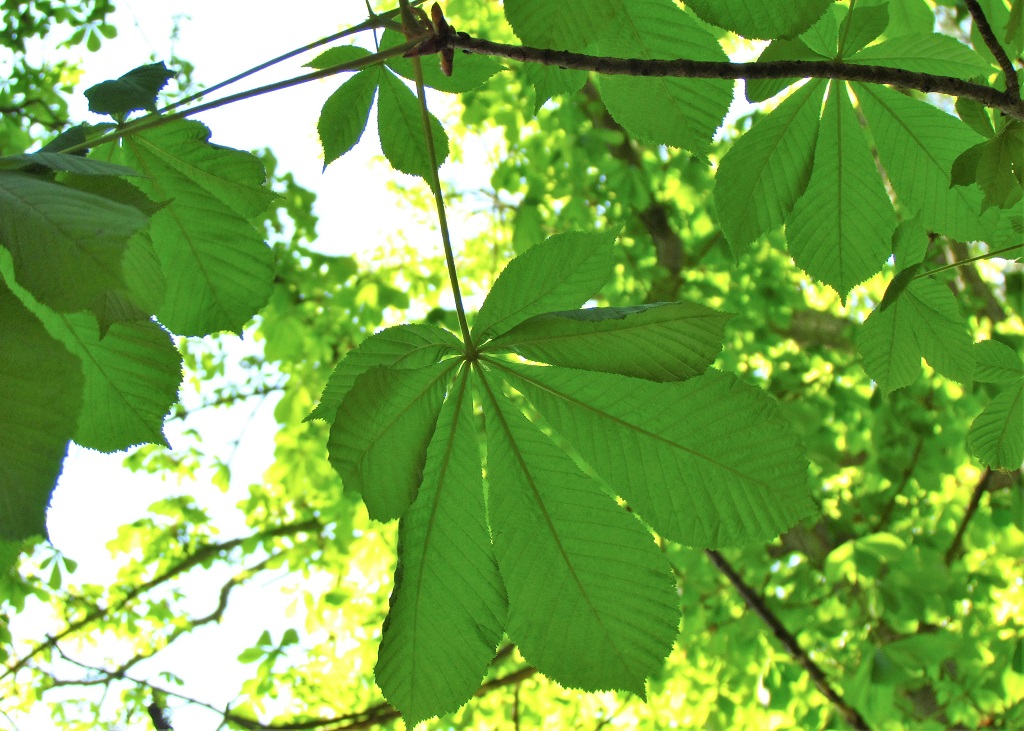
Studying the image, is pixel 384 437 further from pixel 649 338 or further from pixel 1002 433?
pixel 1002 433

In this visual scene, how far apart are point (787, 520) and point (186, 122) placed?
23.8 inches

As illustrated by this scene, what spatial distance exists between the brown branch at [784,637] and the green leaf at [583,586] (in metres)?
1.08

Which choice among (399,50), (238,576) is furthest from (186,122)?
(238,576)

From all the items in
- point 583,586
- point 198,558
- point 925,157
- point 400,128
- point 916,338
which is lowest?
point 583,586

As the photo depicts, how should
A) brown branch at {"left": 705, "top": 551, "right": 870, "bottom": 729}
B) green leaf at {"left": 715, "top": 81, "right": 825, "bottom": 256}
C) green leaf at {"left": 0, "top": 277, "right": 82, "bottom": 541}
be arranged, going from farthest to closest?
brown branch at {"left": 705, "top": 551, "right": 870, "bottom": 729} → green leaf at {"left": 715, "top": 81, "right": 825, "bottom": 256} → green leaf at {"left": 0, "top": 277, "right": 82, "bottom": 541}

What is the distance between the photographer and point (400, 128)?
0.82 meters

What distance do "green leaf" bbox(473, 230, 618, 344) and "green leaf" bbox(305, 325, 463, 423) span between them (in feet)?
0.17

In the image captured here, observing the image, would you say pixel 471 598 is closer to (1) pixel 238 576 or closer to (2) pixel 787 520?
(2) pixel 787 520

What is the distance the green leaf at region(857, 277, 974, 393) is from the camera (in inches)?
30.6

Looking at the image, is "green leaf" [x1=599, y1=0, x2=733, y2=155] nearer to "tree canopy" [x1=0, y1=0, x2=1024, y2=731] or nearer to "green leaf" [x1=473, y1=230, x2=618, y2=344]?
"tree canopy" [x1=0, y1=0, x2=1024, y2=731]

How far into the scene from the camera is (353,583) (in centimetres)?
304

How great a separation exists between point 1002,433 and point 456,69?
0.68 meters

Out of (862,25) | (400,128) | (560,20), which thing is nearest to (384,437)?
(560,20)

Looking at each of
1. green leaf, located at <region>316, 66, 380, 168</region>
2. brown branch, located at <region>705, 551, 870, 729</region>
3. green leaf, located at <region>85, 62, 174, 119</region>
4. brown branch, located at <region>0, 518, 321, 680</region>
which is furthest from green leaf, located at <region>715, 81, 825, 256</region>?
brown branch, located at <region>0, 518, 321, 680</region>
